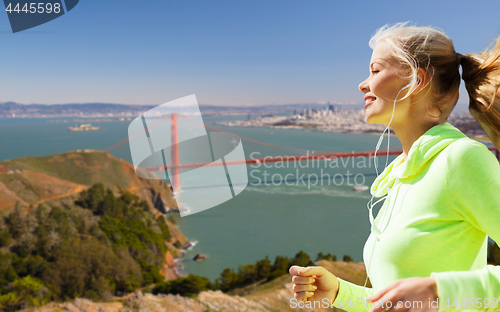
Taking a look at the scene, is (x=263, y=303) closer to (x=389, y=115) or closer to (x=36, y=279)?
(x=389, y=115)

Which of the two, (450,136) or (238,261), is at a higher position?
(450,136)

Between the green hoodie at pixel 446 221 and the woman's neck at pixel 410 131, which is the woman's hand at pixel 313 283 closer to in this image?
the green hoodie at pixel 446 221

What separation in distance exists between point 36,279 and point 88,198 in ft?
21.9

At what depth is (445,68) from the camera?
446mm

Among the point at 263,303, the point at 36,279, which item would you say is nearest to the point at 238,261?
the point at 36,279

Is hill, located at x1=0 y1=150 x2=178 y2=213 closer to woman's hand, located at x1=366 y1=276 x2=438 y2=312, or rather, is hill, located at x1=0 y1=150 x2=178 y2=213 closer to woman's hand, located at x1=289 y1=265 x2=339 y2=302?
woman's hand, located at x1=289 y1=265 x2=339 y2=302

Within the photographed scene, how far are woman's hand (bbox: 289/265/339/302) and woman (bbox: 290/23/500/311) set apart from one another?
1cm

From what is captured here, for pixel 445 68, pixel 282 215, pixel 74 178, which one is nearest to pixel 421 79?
pixel 445 68

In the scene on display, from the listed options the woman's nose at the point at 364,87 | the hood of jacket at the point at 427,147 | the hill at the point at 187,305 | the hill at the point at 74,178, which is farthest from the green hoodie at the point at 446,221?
the hill at the point at 74,178

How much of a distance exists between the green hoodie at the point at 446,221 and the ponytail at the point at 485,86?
0.17 feet

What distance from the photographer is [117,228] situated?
601 inches

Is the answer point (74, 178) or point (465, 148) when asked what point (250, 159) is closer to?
point (465, 148)

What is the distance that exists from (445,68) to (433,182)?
16cm

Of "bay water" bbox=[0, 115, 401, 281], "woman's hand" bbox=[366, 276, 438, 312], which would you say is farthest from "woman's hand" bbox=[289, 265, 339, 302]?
"bay water" bbox=[0, 115, 401, 281]
